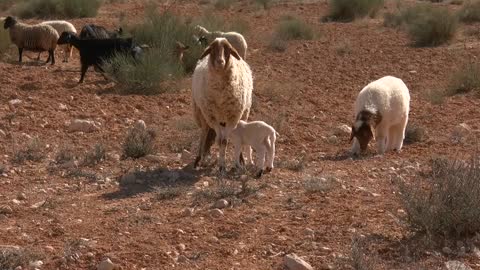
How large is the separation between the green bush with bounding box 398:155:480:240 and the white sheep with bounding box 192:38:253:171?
3735mm

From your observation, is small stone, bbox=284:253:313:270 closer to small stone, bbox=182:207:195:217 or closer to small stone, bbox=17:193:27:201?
small stone, bbox=182:207:195:217

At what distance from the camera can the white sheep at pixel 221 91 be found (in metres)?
11.1

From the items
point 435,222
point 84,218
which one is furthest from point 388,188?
point 84,218

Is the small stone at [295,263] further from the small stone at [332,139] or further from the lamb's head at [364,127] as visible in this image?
the small stone at [332,139]

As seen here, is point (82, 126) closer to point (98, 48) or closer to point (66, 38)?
point (98, 48)

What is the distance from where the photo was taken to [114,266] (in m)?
7.25

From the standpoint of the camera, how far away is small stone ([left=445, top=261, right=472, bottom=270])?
6969 mm

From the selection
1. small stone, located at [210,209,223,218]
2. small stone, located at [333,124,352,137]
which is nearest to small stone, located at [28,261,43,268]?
small stone, located at [210,209,223,218]

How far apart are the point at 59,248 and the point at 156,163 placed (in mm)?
4088

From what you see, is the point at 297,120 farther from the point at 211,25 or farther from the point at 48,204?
the point at 211,25

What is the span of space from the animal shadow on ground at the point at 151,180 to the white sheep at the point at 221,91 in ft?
1.53

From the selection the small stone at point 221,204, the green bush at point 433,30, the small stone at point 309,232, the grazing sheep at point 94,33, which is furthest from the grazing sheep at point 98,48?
the small stone at point 309,232

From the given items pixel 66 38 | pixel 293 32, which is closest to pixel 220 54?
pixel 66 38

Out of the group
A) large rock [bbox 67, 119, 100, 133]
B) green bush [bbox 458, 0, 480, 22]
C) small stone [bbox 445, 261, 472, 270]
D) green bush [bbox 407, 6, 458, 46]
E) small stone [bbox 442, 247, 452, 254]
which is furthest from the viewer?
green bush [bbox 458, 0, 480, 22]
